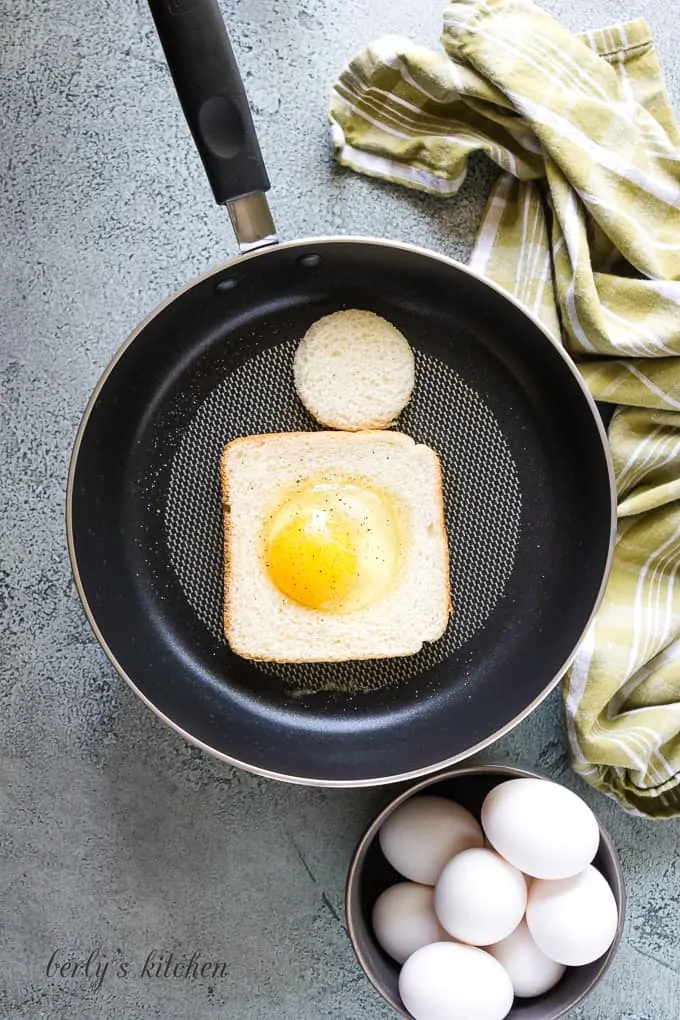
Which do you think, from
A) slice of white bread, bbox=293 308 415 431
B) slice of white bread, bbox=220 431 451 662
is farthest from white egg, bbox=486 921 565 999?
slice of white bread, bbox=293 308 415 431

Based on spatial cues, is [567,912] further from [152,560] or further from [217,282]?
[217,282]

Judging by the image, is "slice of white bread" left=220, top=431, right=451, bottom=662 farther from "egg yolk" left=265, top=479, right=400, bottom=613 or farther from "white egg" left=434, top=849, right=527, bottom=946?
"white egg" left=434, top=849, right=527, bottom=946

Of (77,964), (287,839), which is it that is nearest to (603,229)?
(287,839)

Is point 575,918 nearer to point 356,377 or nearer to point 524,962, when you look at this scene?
point 524,962

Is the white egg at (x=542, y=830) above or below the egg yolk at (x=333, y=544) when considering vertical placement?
below

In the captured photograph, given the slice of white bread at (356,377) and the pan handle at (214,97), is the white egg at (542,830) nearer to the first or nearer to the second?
the slice of white bread at (356,377)

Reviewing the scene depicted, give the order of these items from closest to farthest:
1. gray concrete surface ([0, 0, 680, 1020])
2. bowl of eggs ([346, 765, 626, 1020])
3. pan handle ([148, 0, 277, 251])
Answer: pan handle ([148, 0, 277, 251]) → bowl of eggs ([346, 765, 626, 1020]) → gray concrete surface ([0, 0, 680, 1020])

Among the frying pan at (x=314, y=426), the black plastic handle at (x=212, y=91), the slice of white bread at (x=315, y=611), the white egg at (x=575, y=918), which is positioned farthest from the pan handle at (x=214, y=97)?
the white egg at (x=575, y=918)
